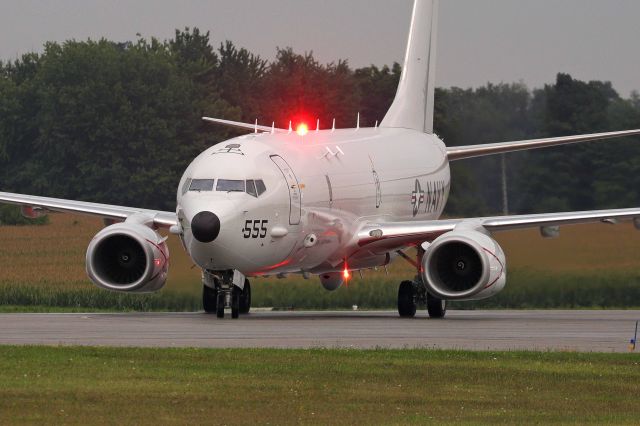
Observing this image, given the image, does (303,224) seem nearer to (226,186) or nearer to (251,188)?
(251,188)

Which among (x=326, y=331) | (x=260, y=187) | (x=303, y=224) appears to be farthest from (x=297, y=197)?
A: (x=326, y=331)

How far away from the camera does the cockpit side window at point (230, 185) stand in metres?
32.2

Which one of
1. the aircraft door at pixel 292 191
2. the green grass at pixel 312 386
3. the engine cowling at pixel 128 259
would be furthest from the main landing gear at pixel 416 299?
the green grass at pixel 312 386

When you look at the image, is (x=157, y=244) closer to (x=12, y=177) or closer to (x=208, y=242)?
(x=208, y=242)

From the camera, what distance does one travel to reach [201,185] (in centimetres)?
3225

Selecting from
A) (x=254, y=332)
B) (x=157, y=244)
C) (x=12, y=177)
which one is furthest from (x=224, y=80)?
(x=254, y=332)

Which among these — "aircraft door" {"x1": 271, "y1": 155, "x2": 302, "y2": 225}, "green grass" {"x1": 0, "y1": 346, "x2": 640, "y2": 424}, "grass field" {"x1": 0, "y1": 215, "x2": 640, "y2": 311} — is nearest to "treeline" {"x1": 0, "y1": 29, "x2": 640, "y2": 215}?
"grass field" {"x1": 0, "y1": 215, "x2": 640, "y2": 311}

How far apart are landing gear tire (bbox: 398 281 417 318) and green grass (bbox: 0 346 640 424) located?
43.3 ft

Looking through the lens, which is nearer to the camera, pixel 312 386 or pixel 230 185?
pixel 312 386

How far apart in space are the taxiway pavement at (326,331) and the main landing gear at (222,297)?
38cm

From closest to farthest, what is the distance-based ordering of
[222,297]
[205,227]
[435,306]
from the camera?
[205,227]
[222,297]
[435,306]

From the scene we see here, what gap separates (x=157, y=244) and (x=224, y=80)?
63045mm

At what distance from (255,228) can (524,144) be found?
36.3ft

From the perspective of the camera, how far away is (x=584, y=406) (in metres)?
18.6
